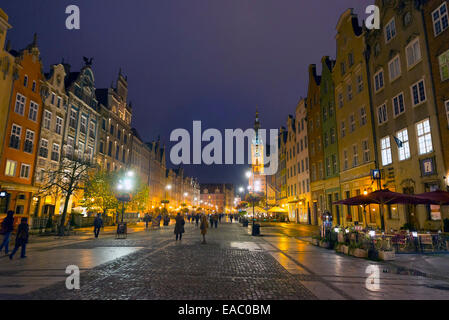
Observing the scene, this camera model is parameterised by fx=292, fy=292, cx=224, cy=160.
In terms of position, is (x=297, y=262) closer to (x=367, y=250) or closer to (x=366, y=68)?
(x=367, y=250)

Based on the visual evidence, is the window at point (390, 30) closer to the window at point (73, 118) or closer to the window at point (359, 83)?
the window at point (359, 83)

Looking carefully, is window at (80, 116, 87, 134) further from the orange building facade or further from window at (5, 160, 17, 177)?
window at (5, 160, 17, 177)

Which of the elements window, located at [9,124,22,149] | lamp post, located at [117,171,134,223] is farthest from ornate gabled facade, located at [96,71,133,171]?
window, located at [9,124,22,149]

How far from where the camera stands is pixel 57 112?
113 ft

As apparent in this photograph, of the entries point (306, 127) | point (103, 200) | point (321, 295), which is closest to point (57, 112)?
point (103, 200)

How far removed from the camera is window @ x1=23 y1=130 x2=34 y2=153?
29562 millimetres

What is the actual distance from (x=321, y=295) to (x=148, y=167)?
6747 centimetres

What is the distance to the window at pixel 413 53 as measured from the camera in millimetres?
20619

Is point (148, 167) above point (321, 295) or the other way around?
above

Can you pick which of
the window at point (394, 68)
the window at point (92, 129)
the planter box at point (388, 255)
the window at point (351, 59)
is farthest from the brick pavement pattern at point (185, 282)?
the window at point (92, 129)

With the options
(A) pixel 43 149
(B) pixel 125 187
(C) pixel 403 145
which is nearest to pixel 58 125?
(A) pixel 43 149

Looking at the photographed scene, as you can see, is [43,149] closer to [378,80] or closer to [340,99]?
[340,99]

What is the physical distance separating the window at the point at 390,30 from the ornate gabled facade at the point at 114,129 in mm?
38560

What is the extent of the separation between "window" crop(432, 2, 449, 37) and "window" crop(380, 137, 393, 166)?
845 cm
